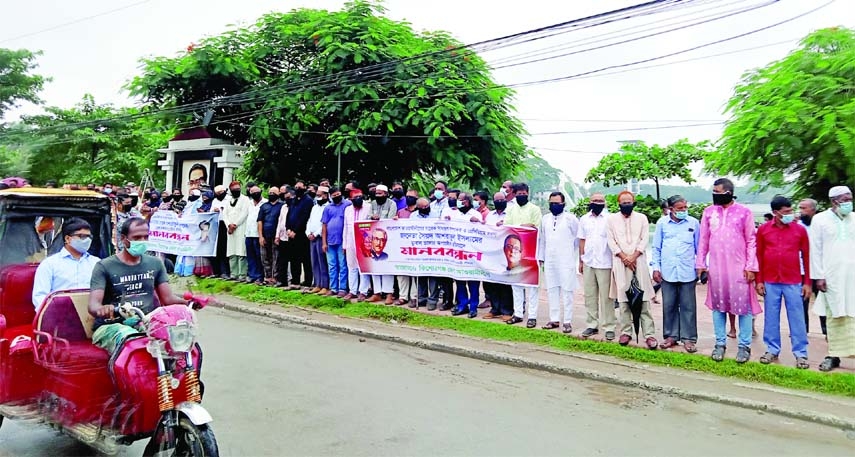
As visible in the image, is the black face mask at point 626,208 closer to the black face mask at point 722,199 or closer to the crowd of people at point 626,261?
the crowd of people at point 626,261

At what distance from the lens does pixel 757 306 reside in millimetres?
7395

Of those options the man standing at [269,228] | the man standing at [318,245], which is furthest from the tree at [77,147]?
the man standing at [318,245]

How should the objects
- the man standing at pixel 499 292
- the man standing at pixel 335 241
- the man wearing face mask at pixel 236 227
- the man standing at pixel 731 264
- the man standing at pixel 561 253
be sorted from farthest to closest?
the man wearing face mask at pixel 236 227, the man standing at pixel 335 241, the man standing at pixel 499 292, the man standing at pixel 561 253, the man standing at pixel 731 264

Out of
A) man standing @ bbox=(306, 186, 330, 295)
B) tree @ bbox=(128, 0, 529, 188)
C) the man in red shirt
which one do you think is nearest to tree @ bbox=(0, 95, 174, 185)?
tree @ bbox=(128, 0, 529, 188)

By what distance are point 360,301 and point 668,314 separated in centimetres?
525

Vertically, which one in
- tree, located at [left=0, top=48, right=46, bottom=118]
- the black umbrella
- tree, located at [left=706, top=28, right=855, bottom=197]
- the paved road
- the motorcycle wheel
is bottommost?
the paved road

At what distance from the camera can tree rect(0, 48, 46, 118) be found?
37156mm

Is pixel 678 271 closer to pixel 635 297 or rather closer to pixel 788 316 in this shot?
pixel 635 297

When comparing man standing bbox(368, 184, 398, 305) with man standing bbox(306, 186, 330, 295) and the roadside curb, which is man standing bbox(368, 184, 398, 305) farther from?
the roadside curb

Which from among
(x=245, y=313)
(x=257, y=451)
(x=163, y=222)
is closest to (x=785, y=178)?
(x=245, y=313)

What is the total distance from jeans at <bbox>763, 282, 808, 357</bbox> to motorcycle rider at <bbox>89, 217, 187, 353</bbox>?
6247 millimetres

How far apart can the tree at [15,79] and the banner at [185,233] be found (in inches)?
1165

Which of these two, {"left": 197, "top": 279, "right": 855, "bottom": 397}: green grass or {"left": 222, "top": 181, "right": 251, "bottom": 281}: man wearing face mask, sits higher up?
{"left": 222, "top": 181, "right": 251, "bottom": 281}: man wearing face mask

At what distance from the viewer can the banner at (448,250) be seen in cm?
955
